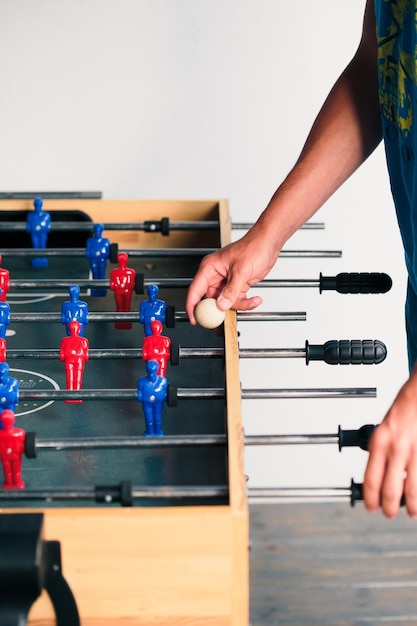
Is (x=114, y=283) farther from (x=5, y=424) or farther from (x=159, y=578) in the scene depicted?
(x=159, y=578)

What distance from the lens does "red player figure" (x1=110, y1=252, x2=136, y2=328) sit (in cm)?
158

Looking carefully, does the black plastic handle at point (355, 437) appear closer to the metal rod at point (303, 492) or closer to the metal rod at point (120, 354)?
the metal rod at point (303, 492)

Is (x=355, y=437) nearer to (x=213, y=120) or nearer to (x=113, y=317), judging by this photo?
(x=113, y=317)

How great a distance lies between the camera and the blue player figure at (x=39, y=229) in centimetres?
186

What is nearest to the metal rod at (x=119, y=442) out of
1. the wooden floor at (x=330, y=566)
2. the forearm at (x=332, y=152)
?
the forearm at (x=332, y=152)

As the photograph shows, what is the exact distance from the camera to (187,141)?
249 centimetres

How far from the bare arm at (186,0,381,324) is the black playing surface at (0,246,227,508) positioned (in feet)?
0.48

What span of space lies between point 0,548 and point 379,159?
6.18 ft

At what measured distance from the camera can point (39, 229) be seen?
6.11 feet

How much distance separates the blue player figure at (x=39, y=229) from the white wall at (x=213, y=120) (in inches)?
25.7

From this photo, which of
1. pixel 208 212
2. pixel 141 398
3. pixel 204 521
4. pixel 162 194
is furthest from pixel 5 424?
pixel 162 194

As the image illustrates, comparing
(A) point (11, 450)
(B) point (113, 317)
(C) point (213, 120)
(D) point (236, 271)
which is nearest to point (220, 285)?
(D) point (236, 271)

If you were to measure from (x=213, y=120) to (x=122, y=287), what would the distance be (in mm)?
1033

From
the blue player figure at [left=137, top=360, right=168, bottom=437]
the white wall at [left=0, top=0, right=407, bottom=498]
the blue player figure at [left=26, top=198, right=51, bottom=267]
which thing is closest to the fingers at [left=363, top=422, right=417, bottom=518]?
the blue player figure at [left=137, top=360, right=168, bottom=437]
